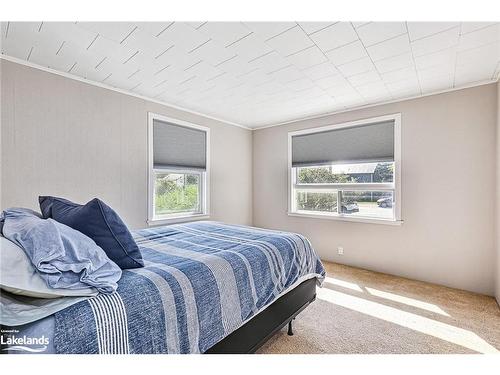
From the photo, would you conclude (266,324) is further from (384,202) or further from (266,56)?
(384,202)

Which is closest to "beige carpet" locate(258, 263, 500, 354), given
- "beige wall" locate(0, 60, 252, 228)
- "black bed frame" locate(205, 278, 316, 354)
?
"black bed frame" locate(205, 278, 316, 354)

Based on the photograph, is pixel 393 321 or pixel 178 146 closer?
pixel 393 321

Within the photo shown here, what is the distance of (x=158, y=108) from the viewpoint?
3277mm

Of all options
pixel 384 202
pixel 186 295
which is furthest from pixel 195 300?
pixel 384 202

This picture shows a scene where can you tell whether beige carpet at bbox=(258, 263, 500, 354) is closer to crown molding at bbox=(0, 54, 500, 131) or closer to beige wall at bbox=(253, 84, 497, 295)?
beige wall at bbox=(253, 84, 497, 295)

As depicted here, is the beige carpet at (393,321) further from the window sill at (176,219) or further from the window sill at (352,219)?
the window sill at (176,219)

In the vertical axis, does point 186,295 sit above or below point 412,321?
above

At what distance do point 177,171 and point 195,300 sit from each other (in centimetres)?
260

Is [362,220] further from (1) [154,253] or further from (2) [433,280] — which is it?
(1) [154,253]

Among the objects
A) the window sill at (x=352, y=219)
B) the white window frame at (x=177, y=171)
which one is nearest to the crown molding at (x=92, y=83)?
the white window frame at (x=177, y=171)

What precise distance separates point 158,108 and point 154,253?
2.33m

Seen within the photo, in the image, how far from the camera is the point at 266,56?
2152 mm

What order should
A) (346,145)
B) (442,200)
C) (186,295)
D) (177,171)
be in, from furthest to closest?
(346,145)
(177,171)
(442,200)
(186,295)
